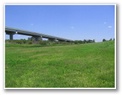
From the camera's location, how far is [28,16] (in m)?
8.16

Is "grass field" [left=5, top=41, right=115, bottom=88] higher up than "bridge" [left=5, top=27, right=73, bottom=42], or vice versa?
"bridge" [left=5, top=27, right=73, bottom=42]

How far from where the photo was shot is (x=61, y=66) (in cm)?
818

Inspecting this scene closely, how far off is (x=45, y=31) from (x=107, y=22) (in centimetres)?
84

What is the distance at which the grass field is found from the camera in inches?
318

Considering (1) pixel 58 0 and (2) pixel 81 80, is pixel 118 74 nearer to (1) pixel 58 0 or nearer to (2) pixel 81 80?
(2) pixel 81 80

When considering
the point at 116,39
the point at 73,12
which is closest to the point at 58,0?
the point at 73,12

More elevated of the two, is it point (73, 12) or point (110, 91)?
point (73, 12)

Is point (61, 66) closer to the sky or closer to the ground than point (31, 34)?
closer to the ground

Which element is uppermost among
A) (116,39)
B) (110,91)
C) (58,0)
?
(58,0)

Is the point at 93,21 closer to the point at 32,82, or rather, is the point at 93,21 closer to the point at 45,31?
the point at 45,31

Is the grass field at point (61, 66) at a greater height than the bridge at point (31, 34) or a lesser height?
lesser

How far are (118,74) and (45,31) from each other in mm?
1136

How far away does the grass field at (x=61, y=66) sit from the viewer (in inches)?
318

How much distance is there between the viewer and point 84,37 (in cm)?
818
